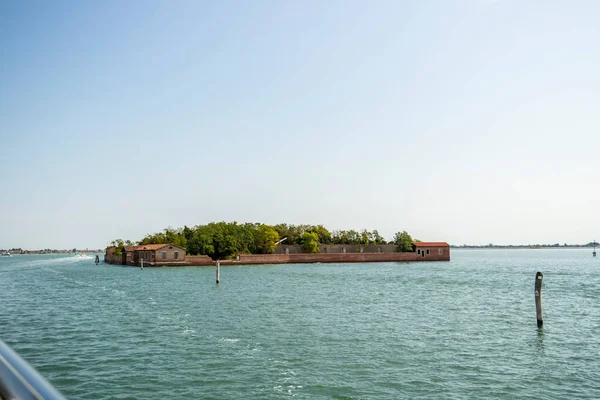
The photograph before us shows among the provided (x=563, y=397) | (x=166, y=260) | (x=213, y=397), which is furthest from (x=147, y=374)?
(x=166, y=260)

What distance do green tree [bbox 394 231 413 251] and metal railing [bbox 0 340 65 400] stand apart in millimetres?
111060

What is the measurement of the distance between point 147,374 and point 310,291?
958 inches

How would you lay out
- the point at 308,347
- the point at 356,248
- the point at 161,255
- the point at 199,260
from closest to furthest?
the point at 308,347
the point at 161,255
the point at 199,260
the point at 356,248

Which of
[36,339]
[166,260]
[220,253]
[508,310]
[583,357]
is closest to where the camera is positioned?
[583,357]

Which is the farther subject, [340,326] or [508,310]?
[508,310]

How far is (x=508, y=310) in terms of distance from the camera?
27.1 meters

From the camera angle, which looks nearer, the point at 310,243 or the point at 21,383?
the point at 21,383

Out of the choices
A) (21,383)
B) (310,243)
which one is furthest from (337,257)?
(21,383)

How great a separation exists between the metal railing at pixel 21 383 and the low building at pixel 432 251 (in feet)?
348

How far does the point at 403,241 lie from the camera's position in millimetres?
110500

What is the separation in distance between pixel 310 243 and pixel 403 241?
70.7ft

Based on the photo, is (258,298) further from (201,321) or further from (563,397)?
(563,397)

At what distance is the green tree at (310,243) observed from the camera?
109500mm

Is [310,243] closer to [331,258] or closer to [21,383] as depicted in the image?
[331,258]
